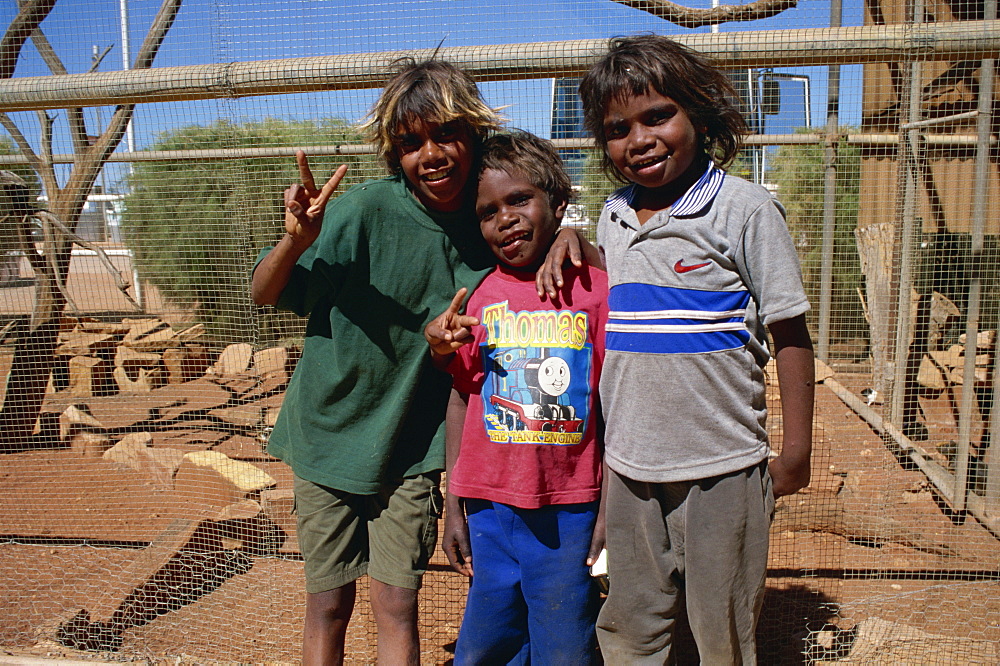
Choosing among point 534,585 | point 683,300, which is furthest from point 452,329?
point 534,585

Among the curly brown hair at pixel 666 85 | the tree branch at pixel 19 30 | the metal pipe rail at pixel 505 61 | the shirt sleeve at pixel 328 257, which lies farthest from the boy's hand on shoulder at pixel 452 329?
the tree branch at pixel 19 30

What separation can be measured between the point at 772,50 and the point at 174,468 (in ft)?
13.0

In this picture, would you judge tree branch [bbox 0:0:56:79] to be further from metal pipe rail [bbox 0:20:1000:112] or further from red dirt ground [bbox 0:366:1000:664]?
red dirt ground [bbox 0:366:1000:664]

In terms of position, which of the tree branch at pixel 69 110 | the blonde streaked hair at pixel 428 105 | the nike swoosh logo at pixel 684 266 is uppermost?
the tree branch at pixel 69 110

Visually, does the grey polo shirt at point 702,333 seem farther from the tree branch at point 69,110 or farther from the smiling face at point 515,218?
the tree branch at point 69,110

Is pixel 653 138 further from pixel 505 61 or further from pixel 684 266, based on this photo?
pixel 505 61

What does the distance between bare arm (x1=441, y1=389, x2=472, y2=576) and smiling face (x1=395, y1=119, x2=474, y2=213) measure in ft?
1.75

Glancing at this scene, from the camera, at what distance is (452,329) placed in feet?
5.50

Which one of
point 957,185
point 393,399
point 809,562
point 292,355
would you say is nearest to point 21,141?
point 292,355

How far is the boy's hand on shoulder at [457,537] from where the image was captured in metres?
1.81

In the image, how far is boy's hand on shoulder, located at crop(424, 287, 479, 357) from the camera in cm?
165

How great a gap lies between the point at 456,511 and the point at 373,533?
288mm

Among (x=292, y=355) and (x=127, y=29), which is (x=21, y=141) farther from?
(x=292, y=355)

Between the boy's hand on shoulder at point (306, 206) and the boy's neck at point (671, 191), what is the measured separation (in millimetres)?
727
